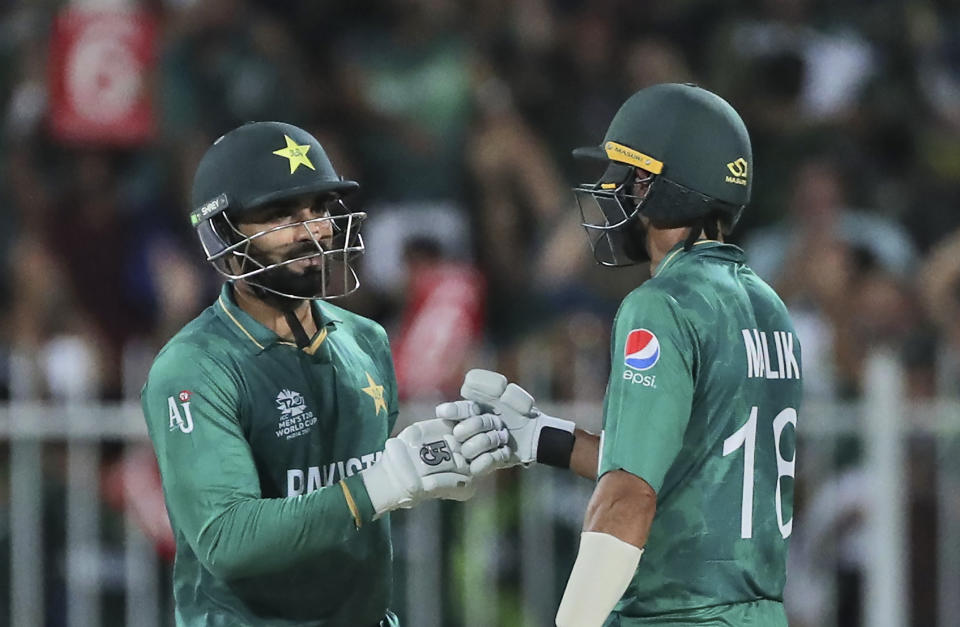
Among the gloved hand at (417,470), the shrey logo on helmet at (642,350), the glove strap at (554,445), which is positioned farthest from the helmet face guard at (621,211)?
the gloved hand at (417,470)

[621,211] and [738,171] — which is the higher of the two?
[738,171]

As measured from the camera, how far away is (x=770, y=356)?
16.5ft

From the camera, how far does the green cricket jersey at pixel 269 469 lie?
4.95 metres

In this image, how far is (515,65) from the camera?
11594 mm

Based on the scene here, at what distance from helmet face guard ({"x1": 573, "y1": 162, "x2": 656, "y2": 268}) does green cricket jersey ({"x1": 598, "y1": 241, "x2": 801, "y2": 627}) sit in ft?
0.87

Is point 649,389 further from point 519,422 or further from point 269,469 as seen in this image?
point 269,469

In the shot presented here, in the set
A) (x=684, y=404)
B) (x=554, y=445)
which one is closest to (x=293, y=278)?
(x=554, y=445)

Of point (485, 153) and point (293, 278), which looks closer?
point (293, 278)

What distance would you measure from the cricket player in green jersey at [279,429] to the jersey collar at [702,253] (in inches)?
27.0

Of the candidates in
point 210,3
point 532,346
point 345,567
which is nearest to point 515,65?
point 210,3

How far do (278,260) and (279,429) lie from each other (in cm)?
49

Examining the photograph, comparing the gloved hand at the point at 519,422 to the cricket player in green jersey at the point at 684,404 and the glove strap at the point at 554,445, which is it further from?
the cricket player in green jersey at the point at 684,404

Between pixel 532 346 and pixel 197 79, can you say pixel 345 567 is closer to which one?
pixel 532 346

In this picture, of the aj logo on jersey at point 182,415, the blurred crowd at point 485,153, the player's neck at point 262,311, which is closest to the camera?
the aj logo on jersey at point 182,415
